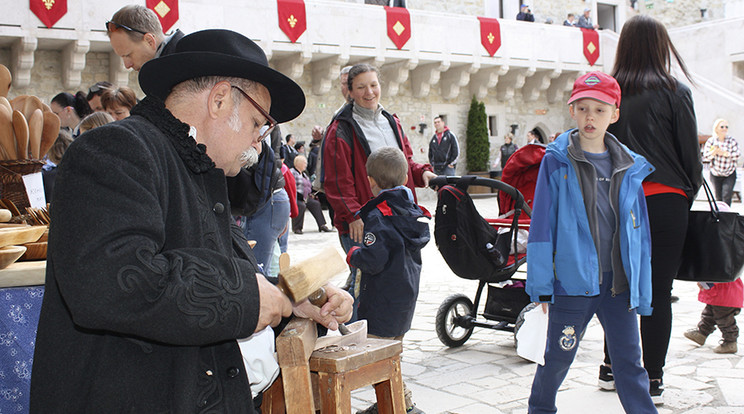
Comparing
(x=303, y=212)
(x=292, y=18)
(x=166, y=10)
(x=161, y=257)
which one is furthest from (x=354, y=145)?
(x=292, y=18)

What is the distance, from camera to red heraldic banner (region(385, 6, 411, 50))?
1744cm

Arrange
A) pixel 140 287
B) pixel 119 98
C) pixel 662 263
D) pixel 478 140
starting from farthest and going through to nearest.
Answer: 1. pixel 478 140
2. pixel 119 98
3. pixel 662 263
4. pixel 140 287

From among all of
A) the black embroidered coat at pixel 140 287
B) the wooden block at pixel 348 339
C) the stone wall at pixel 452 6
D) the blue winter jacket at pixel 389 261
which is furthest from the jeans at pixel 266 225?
the stone wall at pixel 452 6

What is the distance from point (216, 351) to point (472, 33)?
18.3 m

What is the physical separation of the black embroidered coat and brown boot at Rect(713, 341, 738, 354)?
12.4 ft

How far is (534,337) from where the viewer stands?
2.85 metres

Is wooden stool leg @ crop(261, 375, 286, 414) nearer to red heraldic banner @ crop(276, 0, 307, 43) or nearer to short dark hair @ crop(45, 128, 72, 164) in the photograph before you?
short dark hair @ crop(45, 128, 72, 164)

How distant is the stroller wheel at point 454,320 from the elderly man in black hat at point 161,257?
3.26 meters

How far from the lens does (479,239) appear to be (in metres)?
4.25

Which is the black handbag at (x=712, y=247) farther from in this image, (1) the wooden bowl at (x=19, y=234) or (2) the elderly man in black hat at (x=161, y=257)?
(1) the wooden bowl at (x=19, y=234)

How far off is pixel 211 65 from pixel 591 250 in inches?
75.5

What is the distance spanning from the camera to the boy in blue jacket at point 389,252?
3.50m

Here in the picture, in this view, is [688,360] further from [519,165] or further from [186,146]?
[186,146]

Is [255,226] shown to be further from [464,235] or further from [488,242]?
[488,242]
